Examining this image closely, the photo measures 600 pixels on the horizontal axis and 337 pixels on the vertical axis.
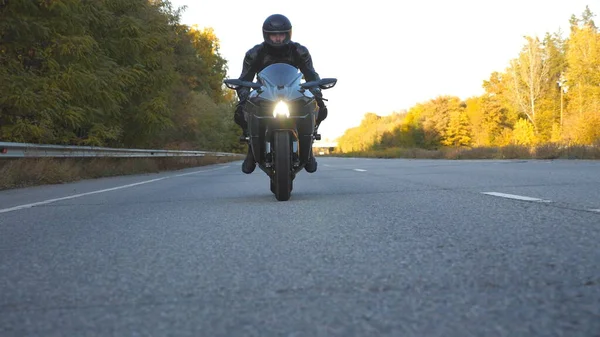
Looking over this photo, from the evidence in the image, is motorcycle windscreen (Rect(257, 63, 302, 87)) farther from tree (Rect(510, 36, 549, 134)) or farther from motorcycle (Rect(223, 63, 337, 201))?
tree (Rect(510, 36, 549, 134))

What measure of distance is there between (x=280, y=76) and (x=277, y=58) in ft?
1.99

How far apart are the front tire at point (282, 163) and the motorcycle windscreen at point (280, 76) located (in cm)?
54

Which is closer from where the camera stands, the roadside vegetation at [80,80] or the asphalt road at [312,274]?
the asphalt road at [312,274]

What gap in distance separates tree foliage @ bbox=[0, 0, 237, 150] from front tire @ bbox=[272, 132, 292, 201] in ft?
26.5

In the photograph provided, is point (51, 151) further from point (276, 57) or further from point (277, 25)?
point (277, 25)

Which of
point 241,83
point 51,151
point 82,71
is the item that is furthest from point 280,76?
point 82,71

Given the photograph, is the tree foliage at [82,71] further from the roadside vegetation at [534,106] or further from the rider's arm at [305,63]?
the roadside vegetation at [534,106]

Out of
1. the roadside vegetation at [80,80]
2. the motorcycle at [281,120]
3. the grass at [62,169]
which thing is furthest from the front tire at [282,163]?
the roadside vegetation at [80,80]

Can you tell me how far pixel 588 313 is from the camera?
1414mm

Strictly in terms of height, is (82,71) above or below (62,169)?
above

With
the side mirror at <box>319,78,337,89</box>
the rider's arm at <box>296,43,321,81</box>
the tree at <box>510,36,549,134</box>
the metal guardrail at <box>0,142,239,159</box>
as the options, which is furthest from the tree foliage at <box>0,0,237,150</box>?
the tree at <box>510,36,549,134</box>

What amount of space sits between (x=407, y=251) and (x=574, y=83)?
194ft

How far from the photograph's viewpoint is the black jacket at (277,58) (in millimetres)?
5875

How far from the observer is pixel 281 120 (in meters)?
5.20
